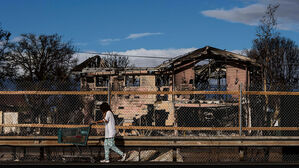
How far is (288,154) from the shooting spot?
12805mm

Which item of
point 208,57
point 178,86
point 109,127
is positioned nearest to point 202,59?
point 208,57

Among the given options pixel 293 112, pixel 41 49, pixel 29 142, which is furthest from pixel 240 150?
pixel 41 49

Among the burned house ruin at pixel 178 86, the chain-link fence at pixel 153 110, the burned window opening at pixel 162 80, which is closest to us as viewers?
the chain-link fence at pixel 153 110

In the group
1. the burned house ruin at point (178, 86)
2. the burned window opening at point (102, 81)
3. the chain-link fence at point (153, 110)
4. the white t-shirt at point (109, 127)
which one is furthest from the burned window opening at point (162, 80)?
the white t-shirt at point (109, 127)

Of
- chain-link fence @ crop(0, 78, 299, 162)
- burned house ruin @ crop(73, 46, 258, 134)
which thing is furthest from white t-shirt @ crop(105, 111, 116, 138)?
burned house ruin @ crop(73, 46, 258, 134)

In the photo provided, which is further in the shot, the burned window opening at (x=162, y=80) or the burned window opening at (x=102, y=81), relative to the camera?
the burned window opening at (x=102, y=81)

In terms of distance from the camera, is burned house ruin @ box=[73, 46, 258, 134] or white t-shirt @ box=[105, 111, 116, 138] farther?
burned house ruin @ box=[73, 46, 258, 134]

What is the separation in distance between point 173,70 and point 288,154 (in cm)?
1748

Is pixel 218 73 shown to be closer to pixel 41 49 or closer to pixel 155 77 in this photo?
pixel 155 77

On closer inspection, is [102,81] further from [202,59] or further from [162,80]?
[202,59]

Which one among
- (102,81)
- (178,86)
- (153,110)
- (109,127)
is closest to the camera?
(109,127)

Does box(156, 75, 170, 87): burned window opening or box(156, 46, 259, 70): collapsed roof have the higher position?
box(156, 46, 259, 70): collapsed roof

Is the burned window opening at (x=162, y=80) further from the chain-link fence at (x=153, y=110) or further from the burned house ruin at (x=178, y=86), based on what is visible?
the chain-link fence at (x=153, y=110)

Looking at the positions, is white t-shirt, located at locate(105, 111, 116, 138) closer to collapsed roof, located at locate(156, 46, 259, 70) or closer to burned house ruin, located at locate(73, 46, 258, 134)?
burned house ruin, located at locate(73, 46, 258, 134)
